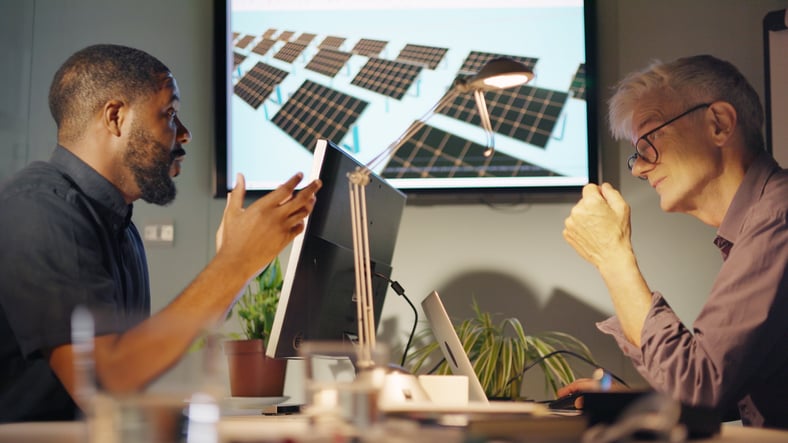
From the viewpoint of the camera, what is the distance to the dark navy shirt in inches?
57.6

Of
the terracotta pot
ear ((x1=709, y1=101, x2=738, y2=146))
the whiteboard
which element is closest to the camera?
ear ((x1=709, y1=101, x2=738, y2=146))

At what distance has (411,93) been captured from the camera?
2.90 metres

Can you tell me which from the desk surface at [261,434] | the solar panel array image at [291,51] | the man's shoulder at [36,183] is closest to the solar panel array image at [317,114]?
the solar panel array image at [291,51]

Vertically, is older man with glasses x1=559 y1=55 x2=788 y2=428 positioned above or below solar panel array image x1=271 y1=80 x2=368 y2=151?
below

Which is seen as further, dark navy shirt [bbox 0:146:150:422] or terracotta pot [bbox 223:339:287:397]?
terracotta pot [bbox 223:339:287:397]

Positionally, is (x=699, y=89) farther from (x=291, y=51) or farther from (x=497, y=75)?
(x=291, y=51)

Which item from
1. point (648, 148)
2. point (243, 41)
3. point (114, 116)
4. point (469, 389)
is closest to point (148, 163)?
point (114, 116)

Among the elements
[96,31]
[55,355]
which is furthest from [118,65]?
[96,31]

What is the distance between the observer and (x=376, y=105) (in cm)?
290

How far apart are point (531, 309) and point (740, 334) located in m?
1.21

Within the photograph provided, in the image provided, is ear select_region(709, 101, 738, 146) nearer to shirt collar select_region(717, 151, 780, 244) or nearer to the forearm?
shirt collar select_region(717, 151, 780, 244)

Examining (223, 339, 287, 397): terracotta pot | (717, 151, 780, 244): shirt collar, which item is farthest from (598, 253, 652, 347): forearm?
(223, 339, 287, 397): terracotta pot

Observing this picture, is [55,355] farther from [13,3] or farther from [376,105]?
[13,3]

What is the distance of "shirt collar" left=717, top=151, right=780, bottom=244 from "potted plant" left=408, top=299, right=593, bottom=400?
0.70 metres
